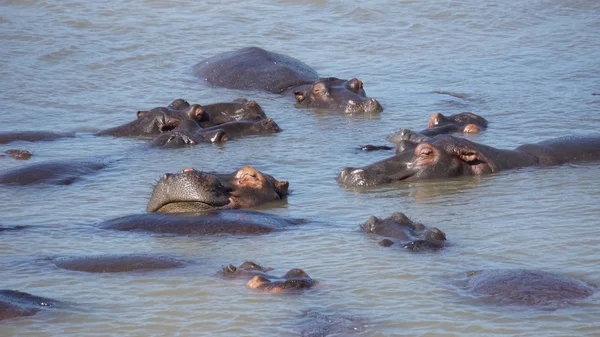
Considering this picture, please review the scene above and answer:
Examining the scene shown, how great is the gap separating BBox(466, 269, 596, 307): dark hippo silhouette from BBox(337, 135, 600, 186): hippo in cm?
256

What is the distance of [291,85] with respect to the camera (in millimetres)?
13352

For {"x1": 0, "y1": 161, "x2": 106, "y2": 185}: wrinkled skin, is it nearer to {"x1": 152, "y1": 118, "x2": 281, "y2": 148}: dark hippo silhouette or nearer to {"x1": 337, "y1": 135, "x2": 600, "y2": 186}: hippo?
{"x1": 152, "y1": 118, "x2": 281, "y2": 148}: dark hippo silhouette

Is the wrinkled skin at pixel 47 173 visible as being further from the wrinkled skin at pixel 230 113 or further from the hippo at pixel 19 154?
the wrinkled skin at pixel 230 113

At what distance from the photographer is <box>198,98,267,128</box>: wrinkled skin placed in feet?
36.7

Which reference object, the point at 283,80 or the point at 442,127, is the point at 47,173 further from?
the point at 283,80

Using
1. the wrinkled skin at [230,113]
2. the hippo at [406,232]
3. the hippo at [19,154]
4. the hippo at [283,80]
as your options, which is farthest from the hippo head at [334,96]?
the hippo at [406,232]

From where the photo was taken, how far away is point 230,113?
37.3 ft

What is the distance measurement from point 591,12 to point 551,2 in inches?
37.7

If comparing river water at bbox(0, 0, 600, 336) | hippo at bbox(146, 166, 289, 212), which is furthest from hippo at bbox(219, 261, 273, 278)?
hippo at bbox(146, 166, 289, 212)

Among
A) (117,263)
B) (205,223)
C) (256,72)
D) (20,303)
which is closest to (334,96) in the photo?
(256,72)

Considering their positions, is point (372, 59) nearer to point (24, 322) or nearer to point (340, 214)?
point (340, 214)

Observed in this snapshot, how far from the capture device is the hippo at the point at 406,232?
21.8 feet

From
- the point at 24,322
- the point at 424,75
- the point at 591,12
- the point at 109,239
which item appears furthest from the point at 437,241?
the point at 591,12

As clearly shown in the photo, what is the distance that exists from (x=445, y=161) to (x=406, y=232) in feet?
6.09
